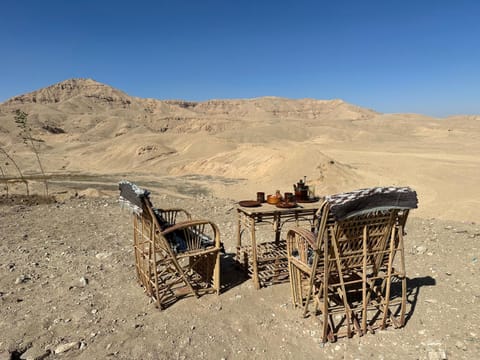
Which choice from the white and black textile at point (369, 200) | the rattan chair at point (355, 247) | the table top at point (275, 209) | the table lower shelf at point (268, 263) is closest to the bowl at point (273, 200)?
the table top at point (275, 209)

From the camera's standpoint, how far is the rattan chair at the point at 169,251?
3.88 m

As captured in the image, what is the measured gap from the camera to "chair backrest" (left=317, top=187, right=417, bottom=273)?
3.10 metres

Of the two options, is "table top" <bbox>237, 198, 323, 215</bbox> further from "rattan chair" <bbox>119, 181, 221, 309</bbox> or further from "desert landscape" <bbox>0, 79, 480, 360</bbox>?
"desert landscape" <bbox>0, 79, 480, 360</bbox>

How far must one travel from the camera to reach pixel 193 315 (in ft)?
12.8

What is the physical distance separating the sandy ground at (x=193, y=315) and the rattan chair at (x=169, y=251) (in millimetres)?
191

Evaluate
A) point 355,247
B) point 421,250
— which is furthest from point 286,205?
point 421,250

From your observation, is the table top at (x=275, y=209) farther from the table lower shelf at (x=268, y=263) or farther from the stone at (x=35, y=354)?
the stone at (x=35, y=354)

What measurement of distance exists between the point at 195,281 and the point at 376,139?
45.0 meters

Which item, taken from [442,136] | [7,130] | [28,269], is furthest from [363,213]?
[7,130]

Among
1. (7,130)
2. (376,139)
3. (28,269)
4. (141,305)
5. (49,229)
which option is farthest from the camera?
(7,130)

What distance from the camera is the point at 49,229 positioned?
730 centimetres

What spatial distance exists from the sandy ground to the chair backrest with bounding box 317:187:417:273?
79 centimetres

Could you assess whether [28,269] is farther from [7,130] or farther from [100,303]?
[7,130]

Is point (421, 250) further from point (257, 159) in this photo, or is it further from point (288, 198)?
point (257, 159)
